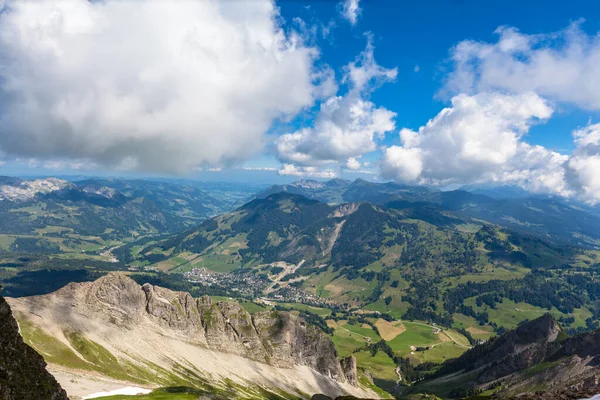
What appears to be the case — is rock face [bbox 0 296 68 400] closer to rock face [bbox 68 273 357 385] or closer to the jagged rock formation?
the jagged rock formation

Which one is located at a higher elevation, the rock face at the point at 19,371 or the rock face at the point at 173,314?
the rock face at the point at 19,371

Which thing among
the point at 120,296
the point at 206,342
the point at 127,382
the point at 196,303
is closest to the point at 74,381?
the point at 127,382

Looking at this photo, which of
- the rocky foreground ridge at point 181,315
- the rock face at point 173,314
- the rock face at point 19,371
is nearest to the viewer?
the rock face at point 19,371

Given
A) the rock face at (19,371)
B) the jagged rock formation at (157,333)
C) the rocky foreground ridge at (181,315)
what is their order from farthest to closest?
the rocky foreground ridge at (181,315) → the jagged rock formation at (157,333) → the rock face at (19,371)

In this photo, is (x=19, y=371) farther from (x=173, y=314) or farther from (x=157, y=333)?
(x=173, y=314)

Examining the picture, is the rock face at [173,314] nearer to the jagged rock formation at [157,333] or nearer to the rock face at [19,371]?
the jagged rock formation at [157,333]

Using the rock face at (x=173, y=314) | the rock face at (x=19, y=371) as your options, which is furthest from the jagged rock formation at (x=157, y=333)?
the rock face at (x=19, y=371)

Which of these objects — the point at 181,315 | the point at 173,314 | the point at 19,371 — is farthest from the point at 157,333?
the point at 19,371
